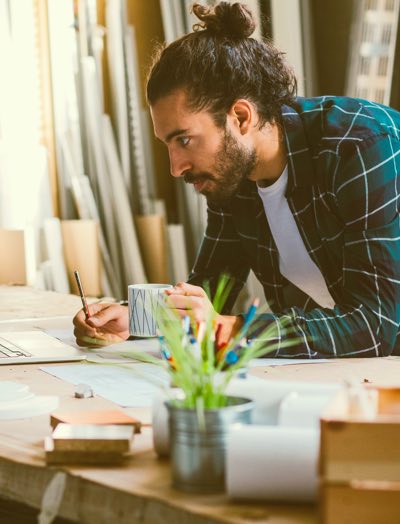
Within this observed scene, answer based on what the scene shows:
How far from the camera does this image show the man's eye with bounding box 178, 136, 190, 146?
1.93 m

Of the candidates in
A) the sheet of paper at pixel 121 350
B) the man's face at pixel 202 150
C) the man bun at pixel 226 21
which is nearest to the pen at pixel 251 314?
the sheet of paper at pixel 121 350

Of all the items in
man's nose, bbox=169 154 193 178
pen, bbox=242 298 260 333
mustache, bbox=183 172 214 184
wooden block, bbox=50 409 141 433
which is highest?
man's nose, bbox=169 154 193 178

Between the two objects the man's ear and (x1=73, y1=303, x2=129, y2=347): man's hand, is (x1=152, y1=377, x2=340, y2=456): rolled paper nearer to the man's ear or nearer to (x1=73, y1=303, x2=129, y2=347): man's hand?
(x1=73, y1=303, x2=129, y2=347): man's hand

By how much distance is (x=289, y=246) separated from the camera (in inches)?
81.4

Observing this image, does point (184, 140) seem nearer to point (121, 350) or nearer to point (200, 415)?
point (121, 350)

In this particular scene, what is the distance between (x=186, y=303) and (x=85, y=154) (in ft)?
8.09

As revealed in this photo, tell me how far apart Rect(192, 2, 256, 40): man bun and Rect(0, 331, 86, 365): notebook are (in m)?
0.77

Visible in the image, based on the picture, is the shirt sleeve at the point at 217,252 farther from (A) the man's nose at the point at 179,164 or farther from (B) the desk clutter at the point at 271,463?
(B) the desk clutter at the point at 271,463

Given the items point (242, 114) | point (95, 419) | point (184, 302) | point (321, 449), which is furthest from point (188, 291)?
point (321, 449)

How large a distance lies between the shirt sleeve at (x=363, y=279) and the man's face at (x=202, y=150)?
0.28 metres

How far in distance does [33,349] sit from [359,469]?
3.70 ft

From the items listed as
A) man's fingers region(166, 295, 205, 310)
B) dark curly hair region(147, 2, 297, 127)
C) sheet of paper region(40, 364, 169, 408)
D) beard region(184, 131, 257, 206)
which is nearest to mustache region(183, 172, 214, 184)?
beard region(184, 131, 257, 206)

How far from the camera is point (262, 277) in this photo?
7.17 ft

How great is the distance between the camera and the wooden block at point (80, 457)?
986 millimetres
